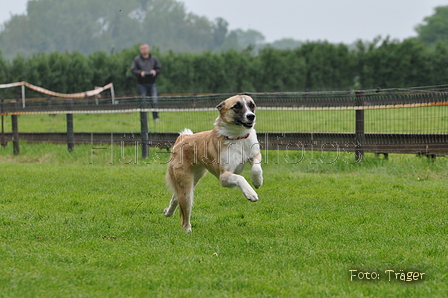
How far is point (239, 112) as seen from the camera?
7.25m

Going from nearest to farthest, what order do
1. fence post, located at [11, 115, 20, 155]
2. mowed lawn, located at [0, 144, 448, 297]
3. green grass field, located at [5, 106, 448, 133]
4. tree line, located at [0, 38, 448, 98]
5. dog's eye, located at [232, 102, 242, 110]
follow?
mowed lawn, located at [0, 144, 448, 297]
dog's eye, located at [232, 102, 242, 110]
green grass field, located at [5, 106, 448, 133]
fence post, located at [11, 115, 20, 155]
tree line, located at [0, 38, 448, 98]

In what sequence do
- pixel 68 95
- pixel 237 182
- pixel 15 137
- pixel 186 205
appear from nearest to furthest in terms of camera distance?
pixel 237 182 < pixel 186 205 < pixel 15 137 < pixel 68 95

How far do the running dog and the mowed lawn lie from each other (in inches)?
24.3

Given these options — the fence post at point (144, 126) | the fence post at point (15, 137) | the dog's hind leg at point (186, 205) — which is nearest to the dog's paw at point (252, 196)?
the dog's hind leg at point (186, 205)

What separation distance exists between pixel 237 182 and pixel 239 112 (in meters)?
0.90

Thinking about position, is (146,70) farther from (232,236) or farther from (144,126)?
(232,236)

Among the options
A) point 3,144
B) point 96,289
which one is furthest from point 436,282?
point 3,144

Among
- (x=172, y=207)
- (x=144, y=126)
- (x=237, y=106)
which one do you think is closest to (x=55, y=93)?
(x=144, y=126)

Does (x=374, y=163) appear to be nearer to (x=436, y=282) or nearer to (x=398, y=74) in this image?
(x=436, y=282)

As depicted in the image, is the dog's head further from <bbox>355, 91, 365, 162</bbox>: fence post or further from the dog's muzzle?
<bbox>355, 91, 365, 162</bbox>: fence post

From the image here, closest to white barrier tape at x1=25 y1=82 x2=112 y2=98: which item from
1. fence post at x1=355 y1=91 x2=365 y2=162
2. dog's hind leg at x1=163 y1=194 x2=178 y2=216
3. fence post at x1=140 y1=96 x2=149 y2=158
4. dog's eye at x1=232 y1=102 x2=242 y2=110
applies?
fence post at x1=140 y1=96 x2=149 y2=158

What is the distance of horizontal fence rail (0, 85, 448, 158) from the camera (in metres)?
12.1

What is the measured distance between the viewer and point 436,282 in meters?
5.07

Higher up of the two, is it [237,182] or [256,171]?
[256,171]
